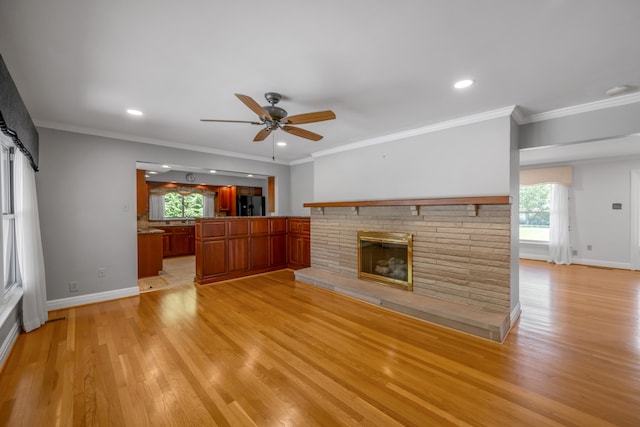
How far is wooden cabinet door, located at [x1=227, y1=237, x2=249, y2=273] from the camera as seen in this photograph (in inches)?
204

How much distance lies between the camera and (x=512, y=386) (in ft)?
6.64

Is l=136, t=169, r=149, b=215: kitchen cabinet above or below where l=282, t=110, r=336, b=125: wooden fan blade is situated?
below

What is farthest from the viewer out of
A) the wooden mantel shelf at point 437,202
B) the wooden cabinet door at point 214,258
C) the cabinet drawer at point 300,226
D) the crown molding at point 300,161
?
the crown molding at point 300,161

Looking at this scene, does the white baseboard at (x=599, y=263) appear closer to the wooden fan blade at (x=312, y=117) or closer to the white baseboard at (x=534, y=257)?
the white baseboard at (x=534, y=257)

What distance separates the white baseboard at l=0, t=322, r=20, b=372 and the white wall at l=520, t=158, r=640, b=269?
970 centimetres

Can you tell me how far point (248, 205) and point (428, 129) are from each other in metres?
6.40

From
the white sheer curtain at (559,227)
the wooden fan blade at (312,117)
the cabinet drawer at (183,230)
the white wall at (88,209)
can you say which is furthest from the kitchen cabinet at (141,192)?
the white sheer curtain at (559,227)

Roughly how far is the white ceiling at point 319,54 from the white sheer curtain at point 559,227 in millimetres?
4614

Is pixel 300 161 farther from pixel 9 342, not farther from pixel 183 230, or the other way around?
pixel 9 342

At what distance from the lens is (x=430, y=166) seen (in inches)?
145

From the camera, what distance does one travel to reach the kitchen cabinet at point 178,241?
742cm

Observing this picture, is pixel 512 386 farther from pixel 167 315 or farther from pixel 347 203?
pixel 167 315

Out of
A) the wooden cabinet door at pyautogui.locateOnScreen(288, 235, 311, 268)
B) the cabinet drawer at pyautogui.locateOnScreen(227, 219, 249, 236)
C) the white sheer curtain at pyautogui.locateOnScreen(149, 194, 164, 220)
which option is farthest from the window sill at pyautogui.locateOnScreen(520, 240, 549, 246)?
the white sheer curtain at pyautogui.locateOnScreen(149, 194, 164, 220)

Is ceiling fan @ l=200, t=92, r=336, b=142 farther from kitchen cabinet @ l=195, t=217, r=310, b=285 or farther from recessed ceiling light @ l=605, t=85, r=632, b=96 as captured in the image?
A: kitchen cabinet @ l=195, t=217, r=310, b=285
